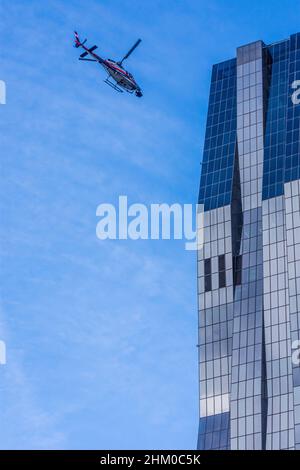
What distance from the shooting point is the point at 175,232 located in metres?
199
